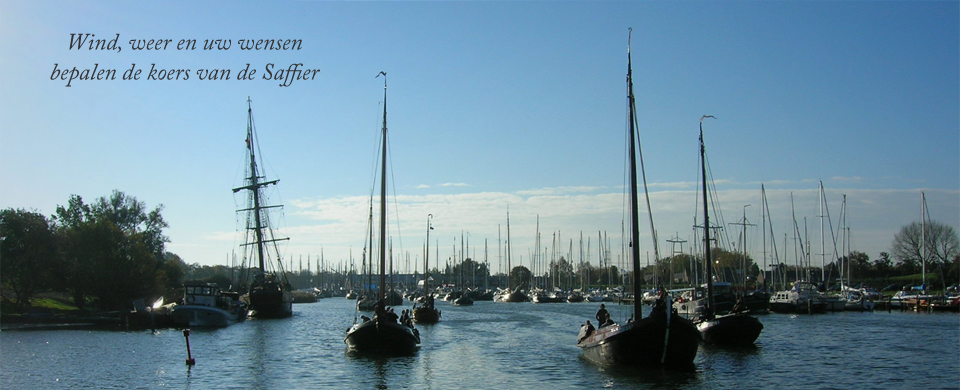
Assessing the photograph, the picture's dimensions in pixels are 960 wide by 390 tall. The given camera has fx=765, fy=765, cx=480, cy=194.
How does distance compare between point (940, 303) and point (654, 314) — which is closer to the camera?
point (654, 314)

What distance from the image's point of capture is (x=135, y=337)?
5675 centimetres

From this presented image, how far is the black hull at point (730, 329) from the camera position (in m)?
45.8

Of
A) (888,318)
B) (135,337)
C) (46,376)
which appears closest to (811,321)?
(888,318)

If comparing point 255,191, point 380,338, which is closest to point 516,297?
point 255,191

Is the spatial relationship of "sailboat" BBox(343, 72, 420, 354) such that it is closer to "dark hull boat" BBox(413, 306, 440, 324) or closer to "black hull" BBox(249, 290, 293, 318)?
"dark hull boat" BBox(413, 306, 440, 324)

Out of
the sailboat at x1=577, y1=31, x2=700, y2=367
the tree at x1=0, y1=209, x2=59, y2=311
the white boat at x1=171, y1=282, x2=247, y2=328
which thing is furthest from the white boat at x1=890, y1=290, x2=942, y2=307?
the tree at x1=0, y1=209, x2=59, y2=311

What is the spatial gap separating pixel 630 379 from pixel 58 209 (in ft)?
275

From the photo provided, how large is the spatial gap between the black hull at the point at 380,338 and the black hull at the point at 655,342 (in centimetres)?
1254

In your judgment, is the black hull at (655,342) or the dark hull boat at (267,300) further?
the dark hull boat at (267,300)

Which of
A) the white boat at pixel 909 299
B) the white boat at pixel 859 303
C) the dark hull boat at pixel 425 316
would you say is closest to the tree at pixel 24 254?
the dark hull boat at pixel 425 316

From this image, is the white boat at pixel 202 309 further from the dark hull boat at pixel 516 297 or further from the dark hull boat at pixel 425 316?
the dark hull boat at pixel 516 297

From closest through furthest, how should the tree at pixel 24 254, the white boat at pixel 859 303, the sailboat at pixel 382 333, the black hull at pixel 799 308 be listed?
1. the sailboat at pixel 382 333
2. the tree at pixel 24 254
3. the black hull at pixel 799 308
4. the white boat at pixel 859 303

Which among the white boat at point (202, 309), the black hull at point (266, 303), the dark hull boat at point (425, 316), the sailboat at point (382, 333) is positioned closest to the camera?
the sailboat at point (382, 333)

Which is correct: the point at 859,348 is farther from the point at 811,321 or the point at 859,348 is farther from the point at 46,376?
the point at 46,376
